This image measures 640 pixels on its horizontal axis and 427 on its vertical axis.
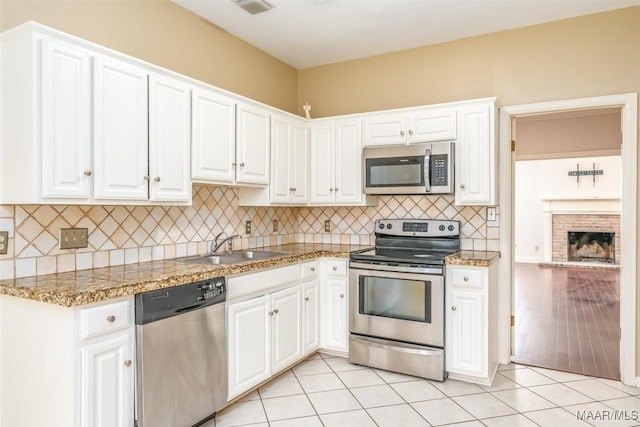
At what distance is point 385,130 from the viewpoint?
11.4 feet

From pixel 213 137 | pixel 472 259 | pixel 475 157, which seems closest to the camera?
pixel 213 137

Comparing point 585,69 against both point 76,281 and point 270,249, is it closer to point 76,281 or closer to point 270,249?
point 270,249

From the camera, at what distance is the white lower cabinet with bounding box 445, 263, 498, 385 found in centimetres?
285

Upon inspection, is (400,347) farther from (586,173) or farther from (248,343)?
(586,173)

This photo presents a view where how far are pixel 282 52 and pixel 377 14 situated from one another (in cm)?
111

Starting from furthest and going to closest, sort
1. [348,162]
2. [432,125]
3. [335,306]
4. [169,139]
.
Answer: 1. [348,162]
2. [335,306]
3. [432,125]
4. [169,139]

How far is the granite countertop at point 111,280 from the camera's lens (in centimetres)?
169

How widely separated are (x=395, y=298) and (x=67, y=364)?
216 centimetres

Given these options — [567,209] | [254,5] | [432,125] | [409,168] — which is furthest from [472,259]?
[567,209]

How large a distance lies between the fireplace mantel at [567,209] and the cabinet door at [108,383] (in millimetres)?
9275

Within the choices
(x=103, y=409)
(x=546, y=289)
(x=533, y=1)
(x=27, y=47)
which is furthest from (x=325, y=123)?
(x=546, y=289)

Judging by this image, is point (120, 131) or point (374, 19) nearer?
point (120, 131)

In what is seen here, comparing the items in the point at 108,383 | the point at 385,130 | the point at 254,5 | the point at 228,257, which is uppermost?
the point at 254,5

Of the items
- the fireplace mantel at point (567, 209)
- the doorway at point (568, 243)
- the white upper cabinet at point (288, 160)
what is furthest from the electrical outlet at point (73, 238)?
the fireplace mantel at point (567, 209)
